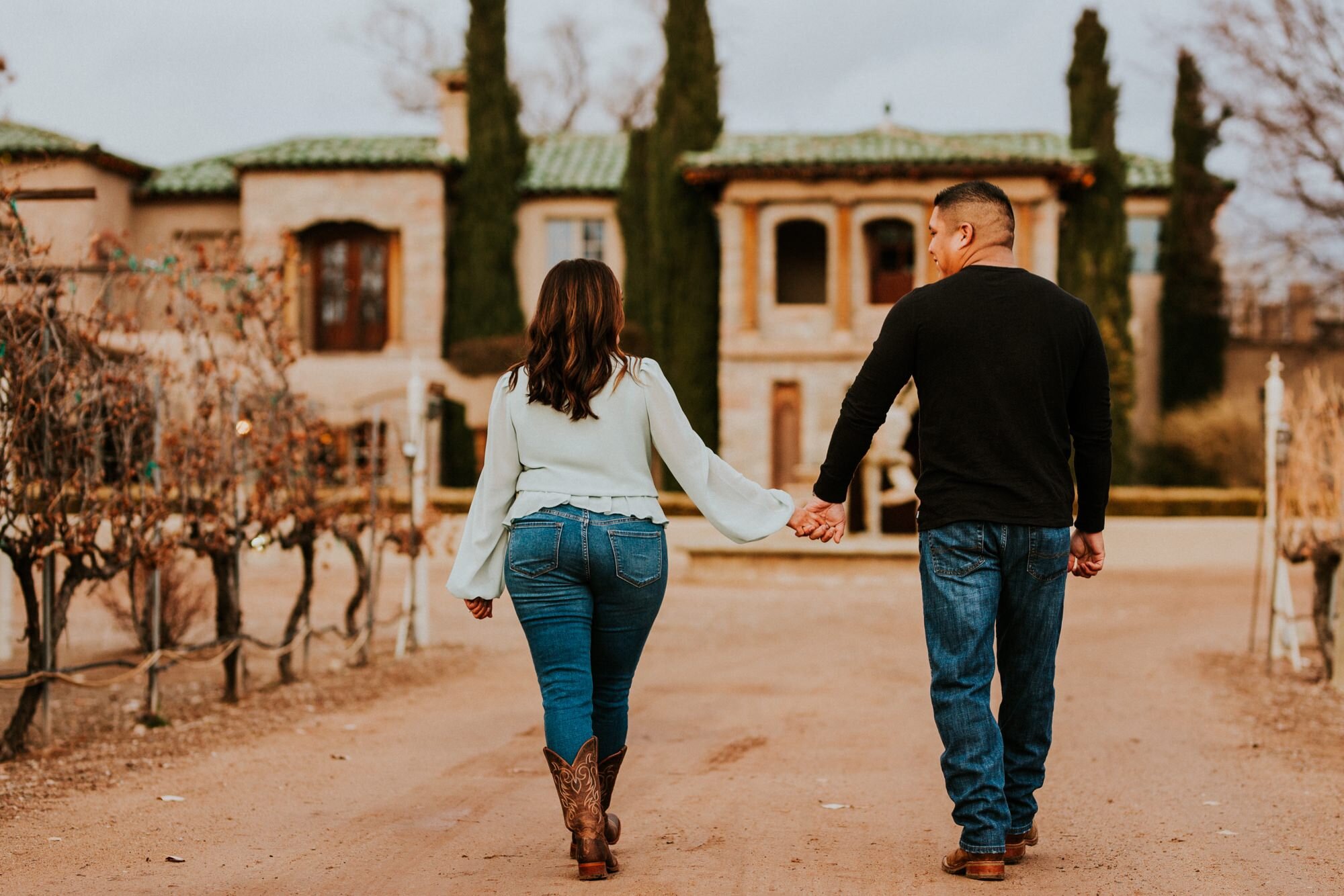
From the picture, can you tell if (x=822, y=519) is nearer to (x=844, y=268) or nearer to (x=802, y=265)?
(x=844, y=268)

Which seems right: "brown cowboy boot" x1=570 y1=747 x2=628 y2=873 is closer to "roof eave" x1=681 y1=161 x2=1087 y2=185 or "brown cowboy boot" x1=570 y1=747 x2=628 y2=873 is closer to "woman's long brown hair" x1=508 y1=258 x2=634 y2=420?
"woman's long brown hair" x1=508 y1=258 x2=634 y2=420

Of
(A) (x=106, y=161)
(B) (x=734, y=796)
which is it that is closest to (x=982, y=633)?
(B) (x=734, y=796)

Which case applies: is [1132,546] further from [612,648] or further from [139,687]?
[612,648]

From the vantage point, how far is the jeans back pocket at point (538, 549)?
4293mm

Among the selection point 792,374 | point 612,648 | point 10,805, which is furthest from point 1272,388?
point 792,374

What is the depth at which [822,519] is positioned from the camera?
15.3 feet

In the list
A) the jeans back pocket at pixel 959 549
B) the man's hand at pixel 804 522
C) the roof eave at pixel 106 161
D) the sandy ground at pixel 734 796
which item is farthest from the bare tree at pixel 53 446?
the roof eave at pixel 106 161

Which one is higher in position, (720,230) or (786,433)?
(720,230)

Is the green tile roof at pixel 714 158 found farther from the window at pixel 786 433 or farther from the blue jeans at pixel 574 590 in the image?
the blue jeans at pixel 574 590

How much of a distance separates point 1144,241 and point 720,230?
1030 cm

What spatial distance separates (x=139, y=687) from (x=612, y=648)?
21.6 ft

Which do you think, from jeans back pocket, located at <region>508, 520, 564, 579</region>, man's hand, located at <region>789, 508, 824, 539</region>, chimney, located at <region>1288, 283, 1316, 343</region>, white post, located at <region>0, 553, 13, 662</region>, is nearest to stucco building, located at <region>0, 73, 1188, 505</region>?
chimney, located at <region>1288, 283, 1316, 343</region>

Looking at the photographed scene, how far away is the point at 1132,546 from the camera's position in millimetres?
22203

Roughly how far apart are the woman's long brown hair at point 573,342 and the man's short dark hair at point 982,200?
1.11 meters
